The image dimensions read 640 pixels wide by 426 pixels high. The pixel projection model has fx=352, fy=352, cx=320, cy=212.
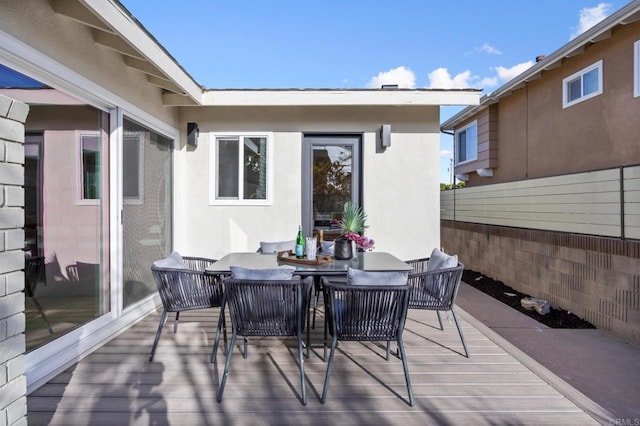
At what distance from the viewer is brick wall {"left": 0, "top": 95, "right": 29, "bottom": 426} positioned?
1386 millimetres

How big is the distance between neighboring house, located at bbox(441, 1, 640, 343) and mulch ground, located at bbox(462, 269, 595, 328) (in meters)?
0.12

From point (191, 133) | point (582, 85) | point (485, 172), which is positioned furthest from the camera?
point (485, 172)

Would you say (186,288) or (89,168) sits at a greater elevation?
(89,168)

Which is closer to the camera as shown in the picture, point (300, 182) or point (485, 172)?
point (300, 182)

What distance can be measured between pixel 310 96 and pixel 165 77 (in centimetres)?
173

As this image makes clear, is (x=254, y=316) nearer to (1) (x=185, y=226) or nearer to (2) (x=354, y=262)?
(2) (x=354, y=262)

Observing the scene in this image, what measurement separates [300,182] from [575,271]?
3.79 meters

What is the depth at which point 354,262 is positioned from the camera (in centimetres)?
336

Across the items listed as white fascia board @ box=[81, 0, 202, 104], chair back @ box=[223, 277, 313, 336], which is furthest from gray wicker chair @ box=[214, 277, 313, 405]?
white fascia board @ box=[81, 0, 202, 104]

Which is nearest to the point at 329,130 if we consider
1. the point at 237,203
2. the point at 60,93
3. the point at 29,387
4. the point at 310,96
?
the point at 310,96

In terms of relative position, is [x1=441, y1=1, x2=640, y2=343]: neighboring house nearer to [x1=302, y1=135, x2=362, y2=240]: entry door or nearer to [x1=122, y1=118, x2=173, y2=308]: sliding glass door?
[x1=302, y1=135, x2=362, y2=240]: entry door

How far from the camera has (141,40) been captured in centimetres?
302

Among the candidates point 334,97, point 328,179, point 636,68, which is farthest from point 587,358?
point 636,68

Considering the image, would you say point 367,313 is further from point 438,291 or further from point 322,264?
point 438,291
